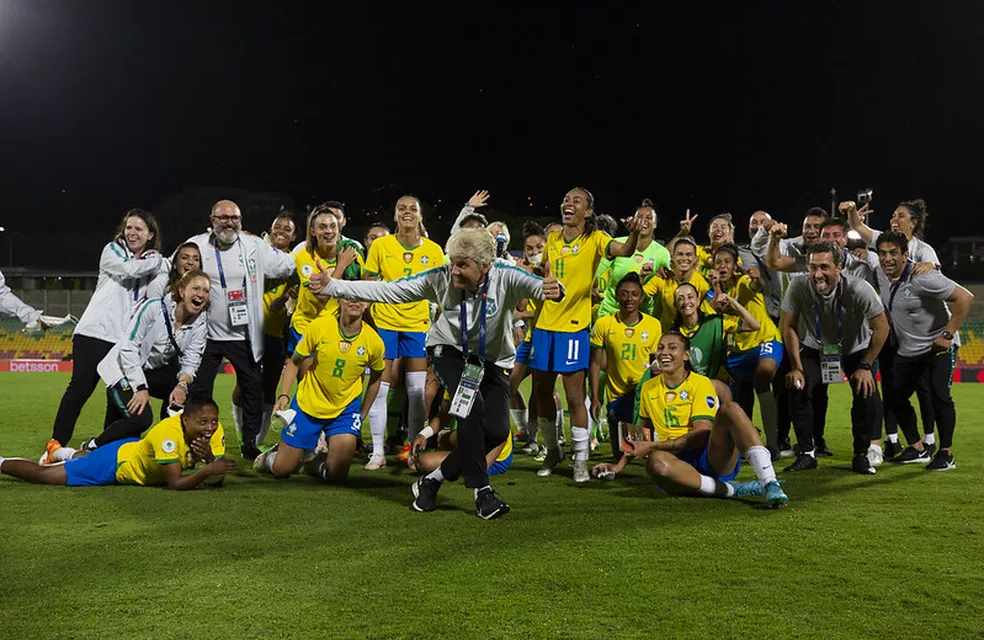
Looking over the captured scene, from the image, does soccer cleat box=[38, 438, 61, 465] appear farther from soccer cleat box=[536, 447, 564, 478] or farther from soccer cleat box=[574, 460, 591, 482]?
soccer cleat box=[574, 460, 591, 482]

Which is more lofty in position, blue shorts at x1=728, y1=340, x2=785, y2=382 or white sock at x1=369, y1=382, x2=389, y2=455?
blue shorts at x1=728, y1=340, x2=785, y2=382

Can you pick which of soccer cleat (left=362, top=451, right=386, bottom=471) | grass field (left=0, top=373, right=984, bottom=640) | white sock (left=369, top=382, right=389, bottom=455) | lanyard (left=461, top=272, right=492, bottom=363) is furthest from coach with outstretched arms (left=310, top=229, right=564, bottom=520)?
white sock (left=369, top=382, right=389, bottom=455)

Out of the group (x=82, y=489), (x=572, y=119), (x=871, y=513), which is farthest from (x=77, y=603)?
(x=572, y=119)

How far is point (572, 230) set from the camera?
6113 millimetres

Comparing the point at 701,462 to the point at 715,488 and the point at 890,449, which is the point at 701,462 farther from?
the point at 890,449

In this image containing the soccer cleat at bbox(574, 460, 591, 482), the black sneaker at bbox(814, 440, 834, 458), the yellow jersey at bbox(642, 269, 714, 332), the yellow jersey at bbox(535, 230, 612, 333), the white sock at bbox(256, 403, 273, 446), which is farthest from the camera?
the yellow jersey at bbox(642, 269, 714, 332)

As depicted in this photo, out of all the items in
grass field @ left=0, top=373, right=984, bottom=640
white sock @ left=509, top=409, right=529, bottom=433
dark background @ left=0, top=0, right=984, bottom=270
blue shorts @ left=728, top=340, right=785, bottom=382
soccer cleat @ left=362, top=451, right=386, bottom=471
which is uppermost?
dark background @ left=0, top=0, right=984, bottom=270

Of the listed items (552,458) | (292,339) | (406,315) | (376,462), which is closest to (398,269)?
(406,315)

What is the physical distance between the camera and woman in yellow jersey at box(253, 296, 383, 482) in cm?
586

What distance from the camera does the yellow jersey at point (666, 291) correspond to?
24.1 feet

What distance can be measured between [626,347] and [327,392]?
2275 mm

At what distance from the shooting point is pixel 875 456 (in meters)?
6.49

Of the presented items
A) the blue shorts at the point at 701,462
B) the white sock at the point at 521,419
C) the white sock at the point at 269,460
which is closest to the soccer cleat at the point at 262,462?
the white sock at the point at 269,460

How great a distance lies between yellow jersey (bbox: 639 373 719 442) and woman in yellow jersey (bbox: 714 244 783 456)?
5.78ft
